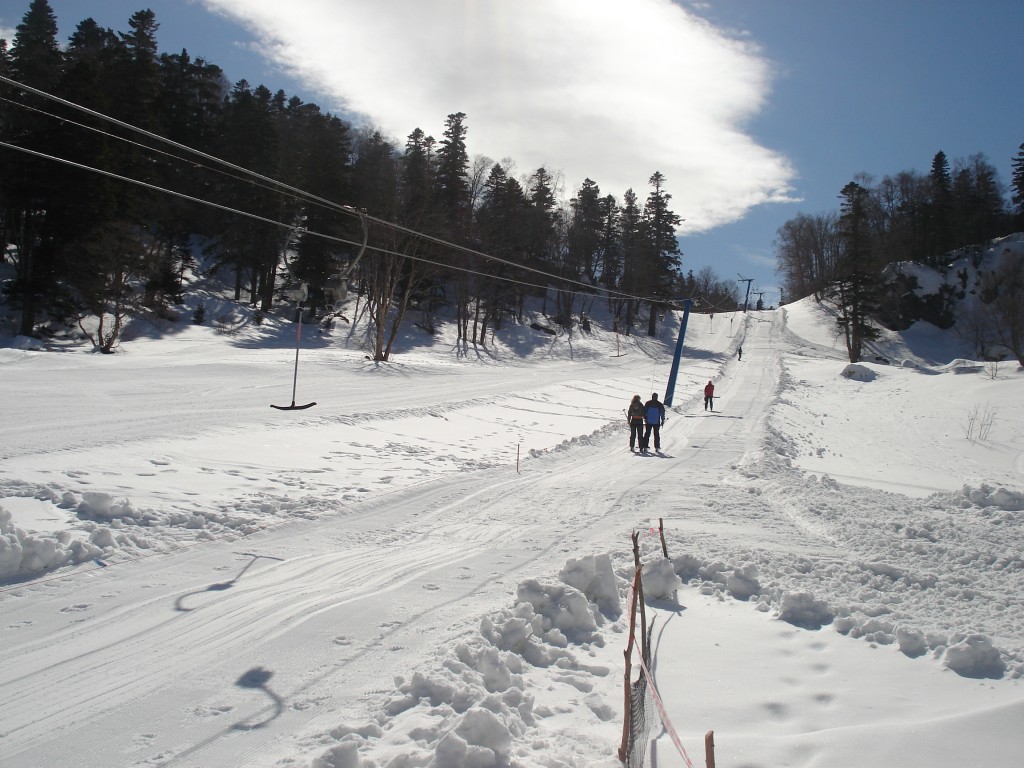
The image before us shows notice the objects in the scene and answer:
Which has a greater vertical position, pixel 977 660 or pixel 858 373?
pixel 858 373

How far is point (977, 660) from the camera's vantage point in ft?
18.8

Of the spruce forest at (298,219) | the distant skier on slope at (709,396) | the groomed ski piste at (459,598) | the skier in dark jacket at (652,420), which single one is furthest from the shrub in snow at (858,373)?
the skier in dark jacket at (652,420)

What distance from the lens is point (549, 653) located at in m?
5.57

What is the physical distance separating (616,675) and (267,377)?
904 inches

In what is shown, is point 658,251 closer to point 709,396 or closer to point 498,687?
point 709,396

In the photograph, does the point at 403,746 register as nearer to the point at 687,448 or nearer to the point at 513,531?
the point at 513,531

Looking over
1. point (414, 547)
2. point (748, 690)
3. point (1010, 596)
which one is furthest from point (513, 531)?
point (1010, 596)

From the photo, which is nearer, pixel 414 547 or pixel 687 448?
pixel 414 547

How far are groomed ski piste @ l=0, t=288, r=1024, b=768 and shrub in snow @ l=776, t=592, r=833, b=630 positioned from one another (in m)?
0.03

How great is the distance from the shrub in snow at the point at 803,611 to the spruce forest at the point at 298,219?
9307mm

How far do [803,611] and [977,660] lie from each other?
1.54 metres

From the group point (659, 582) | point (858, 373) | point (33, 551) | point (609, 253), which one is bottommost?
point (33, 551)

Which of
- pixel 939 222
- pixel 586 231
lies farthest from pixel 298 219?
pixel 939 222

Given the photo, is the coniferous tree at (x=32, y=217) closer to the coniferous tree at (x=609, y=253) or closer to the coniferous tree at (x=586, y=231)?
the coniferous tree at (x=586, y=231)
